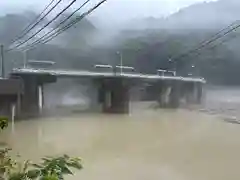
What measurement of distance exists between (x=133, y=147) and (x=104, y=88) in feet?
33.8

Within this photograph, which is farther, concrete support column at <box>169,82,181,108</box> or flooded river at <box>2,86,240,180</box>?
concrete support column at <box>169,82,181,108</box>

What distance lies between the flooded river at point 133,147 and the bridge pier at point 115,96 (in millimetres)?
2753

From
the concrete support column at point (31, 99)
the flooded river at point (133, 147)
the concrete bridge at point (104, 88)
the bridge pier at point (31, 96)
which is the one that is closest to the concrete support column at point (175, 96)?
the concrete bridge at point (104, 88)

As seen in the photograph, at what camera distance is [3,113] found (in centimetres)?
1402

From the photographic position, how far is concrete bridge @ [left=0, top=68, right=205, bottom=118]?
1488 cm

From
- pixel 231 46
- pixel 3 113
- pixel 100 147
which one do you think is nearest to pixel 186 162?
pixel 100 147

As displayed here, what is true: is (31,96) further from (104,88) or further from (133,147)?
(133,147)

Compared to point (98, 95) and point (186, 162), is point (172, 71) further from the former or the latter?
point (186, 162)

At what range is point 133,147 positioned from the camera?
9922 mm

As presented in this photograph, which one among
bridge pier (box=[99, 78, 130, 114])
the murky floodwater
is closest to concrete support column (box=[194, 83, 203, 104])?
bridge pier (box=[99, 78, 130, 114])

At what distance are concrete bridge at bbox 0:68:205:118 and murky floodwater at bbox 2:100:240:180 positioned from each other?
1.09 m

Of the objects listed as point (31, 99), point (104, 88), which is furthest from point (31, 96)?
point (104, 88)

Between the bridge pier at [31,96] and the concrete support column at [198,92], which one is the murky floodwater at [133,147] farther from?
the concrete support column at [198,92]

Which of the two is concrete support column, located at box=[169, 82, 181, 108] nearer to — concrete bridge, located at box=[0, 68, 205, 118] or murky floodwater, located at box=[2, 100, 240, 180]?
concrete bridge, located at box=[0, 68, 205, 118]
